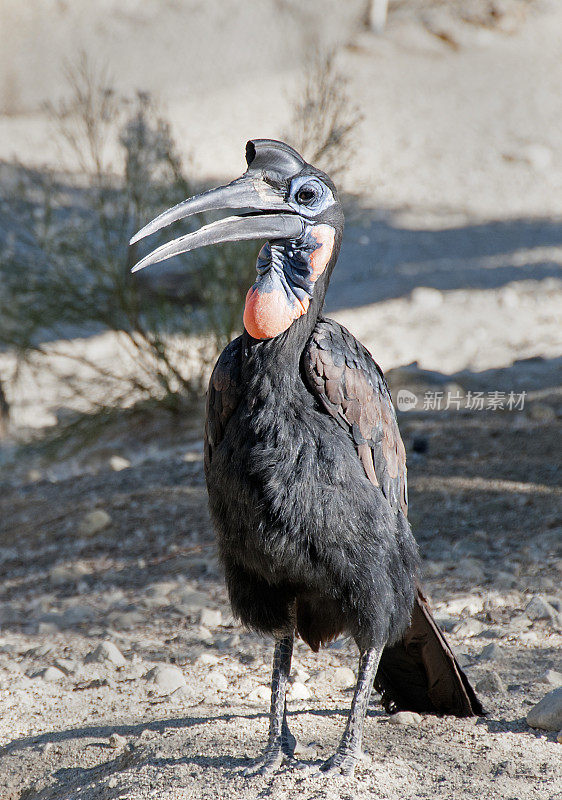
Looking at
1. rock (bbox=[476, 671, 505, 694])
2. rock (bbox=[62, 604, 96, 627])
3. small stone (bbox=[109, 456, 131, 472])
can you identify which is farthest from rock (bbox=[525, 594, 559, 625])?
small stone (bbox=[109, 456, 131, 472])

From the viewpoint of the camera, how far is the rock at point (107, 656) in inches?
169

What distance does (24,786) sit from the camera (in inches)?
133

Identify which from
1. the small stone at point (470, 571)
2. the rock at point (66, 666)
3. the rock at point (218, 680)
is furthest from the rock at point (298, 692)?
the small stone at point (470, 571)

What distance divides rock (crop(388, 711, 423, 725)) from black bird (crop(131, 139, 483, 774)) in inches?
20.8

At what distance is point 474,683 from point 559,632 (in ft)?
2.15

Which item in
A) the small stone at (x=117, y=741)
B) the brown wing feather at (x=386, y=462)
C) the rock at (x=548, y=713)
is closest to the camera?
the brown wing feather at (x=386, y=462)

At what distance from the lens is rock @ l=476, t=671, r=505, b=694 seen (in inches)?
147

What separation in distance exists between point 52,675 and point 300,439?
85.4 inches

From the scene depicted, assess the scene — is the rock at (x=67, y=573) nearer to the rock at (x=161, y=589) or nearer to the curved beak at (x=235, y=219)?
the rock at (x=161, y=589)

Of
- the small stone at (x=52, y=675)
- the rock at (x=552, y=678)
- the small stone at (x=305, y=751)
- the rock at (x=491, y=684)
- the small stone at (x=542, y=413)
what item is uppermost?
the small stone at (x=542, y=413)

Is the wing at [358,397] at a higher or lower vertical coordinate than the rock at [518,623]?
higher

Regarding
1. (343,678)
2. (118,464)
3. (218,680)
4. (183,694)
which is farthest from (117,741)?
(118,464)

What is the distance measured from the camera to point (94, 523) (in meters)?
6.11

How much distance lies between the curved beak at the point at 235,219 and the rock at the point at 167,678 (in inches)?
83.3
